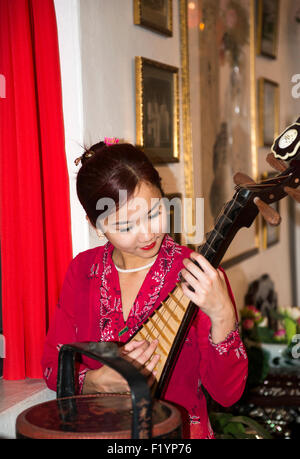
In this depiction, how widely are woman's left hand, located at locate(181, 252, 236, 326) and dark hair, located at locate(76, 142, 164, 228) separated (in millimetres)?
226

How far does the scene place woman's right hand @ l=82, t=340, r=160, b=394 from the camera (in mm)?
1025

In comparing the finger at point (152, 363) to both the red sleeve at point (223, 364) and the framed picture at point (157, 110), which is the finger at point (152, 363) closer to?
the red sleeve at point (223, 364)

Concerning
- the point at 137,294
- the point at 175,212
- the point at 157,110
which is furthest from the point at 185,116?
the point at 137,294

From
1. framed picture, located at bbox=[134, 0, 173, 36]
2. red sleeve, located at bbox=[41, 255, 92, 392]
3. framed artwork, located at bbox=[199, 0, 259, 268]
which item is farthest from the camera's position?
framed artwork, located at bbox=[199, 0, 259, 268]

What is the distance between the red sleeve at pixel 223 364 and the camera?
1.05 meters

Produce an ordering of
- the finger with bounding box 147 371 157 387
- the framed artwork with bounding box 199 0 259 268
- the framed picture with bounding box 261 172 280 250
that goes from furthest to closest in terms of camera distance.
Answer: the framed picture with bounding box 261 172 280 250
the framed artwork with bounding box 199 0 259 268
the finger with bounding box 147 371 157 387

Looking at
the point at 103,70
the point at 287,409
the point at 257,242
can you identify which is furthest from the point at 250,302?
the point at 103,70

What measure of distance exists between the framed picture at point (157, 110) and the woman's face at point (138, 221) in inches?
29.6

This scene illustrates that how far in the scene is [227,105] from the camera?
8.75 ft

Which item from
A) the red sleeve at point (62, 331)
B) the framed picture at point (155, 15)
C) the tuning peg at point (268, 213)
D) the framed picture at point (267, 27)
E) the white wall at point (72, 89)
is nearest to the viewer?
the tuning peg at point (268, 213)

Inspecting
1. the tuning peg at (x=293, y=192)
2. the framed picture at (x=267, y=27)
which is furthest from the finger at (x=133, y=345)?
the framed picture at (x=267, y=27)

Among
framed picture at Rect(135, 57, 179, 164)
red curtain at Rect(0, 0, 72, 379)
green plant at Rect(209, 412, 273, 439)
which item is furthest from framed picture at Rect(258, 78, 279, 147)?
red curtain at Rect(0, 0, 72, 379)

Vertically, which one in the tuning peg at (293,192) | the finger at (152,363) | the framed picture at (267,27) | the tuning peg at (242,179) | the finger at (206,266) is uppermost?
the framed picture at (267,27)

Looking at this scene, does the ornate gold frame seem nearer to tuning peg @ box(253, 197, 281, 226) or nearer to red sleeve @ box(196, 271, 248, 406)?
red sleeve @ box(196, 271, 248, 406)
